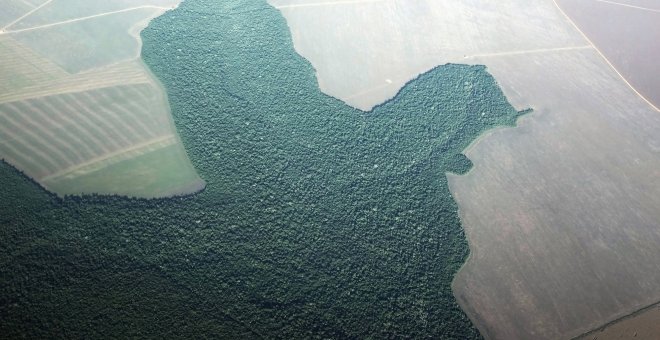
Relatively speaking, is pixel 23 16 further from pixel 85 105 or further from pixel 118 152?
pixel 118 152

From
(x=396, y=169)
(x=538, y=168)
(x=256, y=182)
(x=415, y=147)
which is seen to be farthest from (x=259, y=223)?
(x=538, y=168)

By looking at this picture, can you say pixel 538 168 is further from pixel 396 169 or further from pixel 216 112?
pixel 216 112

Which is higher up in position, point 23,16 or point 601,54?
point 601,54

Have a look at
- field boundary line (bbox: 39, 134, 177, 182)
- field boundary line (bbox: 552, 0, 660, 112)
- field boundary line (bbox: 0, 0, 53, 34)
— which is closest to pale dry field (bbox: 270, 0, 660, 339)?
field boundary line (bbox: 552, 0, 660, 112)

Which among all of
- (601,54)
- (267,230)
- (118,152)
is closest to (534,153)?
(601,54)

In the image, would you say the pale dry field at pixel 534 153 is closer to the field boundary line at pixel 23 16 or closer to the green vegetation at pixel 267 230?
the green vegetation at pixel 267 230

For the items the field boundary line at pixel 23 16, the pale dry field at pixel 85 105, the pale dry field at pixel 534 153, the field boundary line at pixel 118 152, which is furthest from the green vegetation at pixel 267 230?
the field boundary line at pixel 23 16

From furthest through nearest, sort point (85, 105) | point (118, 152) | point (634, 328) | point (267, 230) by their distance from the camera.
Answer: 1. point (85, 105)
2. point (118, 152)
3. point (267, 230)
4. point (634, 328)

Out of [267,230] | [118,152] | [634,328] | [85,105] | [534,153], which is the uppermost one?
[85,105]
